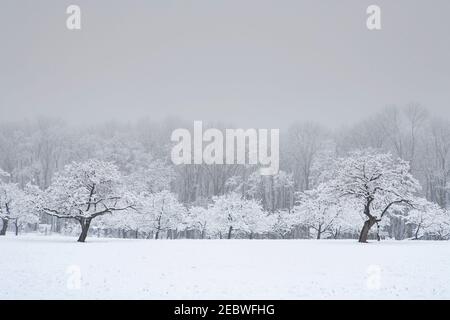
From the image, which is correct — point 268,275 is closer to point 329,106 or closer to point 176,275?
point 176,275

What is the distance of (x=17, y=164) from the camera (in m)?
69.0

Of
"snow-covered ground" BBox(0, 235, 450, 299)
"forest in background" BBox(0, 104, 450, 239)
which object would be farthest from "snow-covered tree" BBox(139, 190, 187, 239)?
"snow-covered ground" BBox(0, 235, 450, 299)

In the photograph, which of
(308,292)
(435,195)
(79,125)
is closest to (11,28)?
(79,125)

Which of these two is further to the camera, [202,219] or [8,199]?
[202,219]

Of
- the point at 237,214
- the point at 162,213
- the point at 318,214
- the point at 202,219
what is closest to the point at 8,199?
the point at 162,213

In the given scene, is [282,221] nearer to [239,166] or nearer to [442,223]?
[239,166]

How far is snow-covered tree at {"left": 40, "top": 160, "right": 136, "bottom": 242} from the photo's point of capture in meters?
40.4

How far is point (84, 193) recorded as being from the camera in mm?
40438

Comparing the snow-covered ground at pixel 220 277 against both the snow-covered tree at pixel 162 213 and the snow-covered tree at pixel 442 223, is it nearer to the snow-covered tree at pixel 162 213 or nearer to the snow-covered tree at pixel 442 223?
the snow-covered tree at pixel 442 223

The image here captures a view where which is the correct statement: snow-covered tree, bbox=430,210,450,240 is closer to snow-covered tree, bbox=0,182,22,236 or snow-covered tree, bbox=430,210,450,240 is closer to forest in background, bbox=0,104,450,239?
forest in background, bbox=0,104,450,239

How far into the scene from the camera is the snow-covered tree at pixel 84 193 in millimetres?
40438

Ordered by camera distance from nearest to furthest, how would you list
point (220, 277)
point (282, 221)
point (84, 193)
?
point (220, 277)
point (84, 193)
point (282, 221)

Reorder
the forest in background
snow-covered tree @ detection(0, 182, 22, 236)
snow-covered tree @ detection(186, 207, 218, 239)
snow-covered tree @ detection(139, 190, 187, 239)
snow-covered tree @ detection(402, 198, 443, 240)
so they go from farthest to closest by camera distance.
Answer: the forest in background < snow-covered tree @ detection(186, 207, 218, 239) < snow-covered tree @ detection(139, 190, 187, 239) < snow-covered tree @ detection(0, 182, 22, 236) < snow-covered tree @ detection(402, 198, 443, 240)

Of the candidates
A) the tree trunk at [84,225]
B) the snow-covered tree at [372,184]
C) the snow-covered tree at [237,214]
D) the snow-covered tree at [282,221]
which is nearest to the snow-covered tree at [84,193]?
the tree trunk at [84,225]
